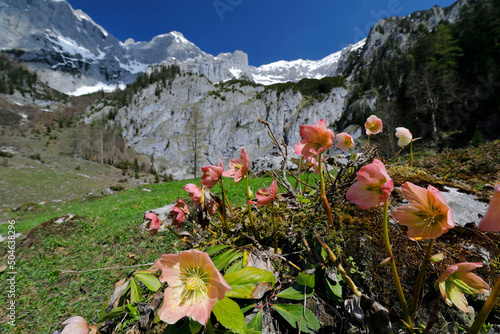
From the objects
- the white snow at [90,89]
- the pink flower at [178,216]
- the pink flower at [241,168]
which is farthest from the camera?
the white snow at [90,89]

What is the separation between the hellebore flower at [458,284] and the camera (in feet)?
2.20

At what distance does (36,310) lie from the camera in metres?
2.76

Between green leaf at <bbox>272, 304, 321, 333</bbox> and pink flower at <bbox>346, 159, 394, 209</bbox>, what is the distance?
54 centimetres

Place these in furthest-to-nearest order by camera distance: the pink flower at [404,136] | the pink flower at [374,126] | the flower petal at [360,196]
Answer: the pink flower at [404,136] < the pink flower at [374,126] < the flower petal at [360,196]

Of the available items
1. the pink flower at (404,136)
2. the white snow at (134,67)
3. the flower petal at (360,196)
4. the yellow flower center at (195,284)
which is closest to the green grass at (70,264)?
the yellow flower center at (195,284)

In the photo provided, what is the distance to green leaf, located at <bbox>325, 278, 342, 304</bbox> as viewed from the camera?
927 millimetres

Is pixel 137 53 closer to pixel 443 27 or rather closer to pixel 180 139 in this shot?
pixel 180 139

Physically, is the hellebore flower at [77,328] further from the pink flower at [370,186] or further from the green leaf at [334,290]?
the pink flower at [370,186]

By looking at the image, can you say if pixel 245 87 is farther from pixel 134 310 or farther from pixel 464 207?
pixel 134 310

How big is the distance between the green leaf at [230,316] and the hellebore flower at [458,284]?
696 mm

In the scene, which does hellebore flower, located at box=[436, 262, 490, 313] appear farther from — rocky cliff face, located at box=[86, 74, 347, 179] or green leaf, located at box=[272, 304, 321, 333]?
rocky cliff face, located at box=[86, 74, 347, 179]

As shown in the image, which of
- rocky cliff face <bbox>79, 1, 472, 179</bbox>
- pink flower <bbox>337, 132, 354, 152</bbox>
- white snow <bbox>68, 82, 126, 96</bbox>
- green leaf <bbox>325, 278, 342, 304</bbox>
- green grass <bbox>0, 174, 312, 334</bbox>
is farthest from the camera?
white snow <bbox>68, 82, 126, 96</bbox>

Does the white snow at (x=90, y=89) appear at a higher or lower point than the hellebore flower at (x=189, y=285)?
higher

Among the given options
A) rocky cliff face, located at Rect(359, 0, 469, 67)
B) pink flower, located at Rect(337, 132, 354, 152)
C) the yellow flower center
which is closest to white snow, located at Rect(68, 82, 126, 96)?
rocky cliff face, located at Rect(359, 0, 469, 67)
